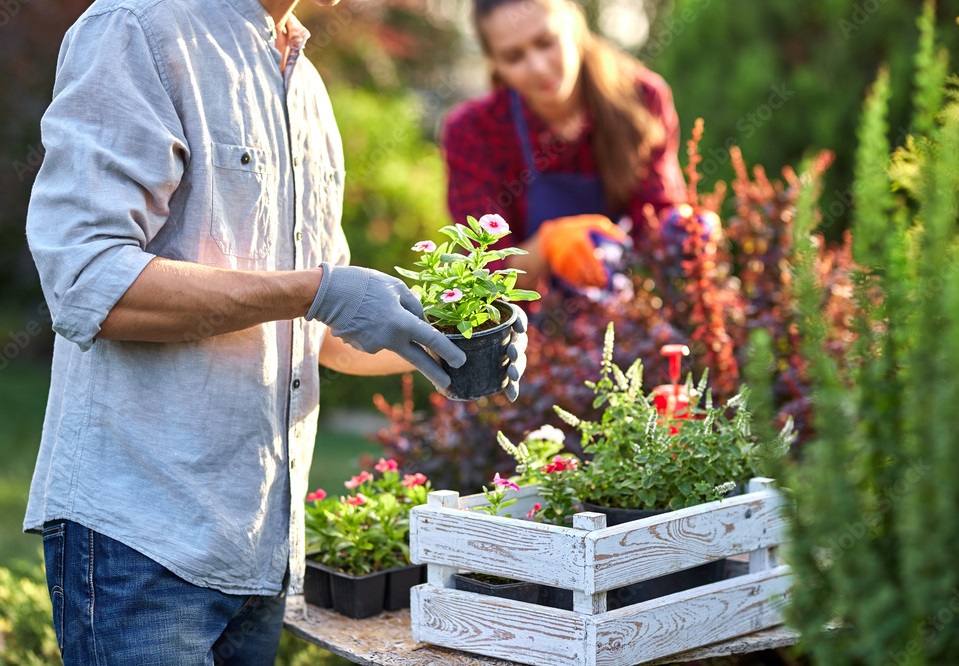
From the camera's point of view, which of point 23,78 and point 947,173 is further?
point 23,78

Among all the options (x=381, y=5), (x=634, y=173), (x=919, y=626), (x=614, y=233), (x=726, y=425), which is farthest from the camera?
(x=381, y=5)

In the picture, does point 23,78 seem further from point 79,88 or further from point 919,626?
point 919,626

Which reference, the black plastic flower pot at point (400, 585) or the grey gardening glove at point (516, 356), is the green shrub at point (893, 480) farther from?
the black plastic flower pot at point (400, 585)

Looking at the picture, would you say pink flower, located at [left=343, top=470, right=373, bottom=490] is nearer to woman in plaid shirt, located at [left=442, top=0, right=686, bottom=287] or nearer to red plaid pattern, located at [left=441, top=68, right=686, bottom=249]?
woman in plaid shirt, located at [left=442, top=0, right=686, bottom=287]

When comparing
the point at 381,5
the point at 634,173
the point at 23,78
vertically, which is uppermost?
the point at 381,5

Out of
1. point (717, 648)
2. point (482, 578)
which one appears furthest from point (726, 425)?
point (482, 578)

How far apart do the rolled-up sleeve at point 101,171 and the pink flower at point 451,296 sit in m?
0.50

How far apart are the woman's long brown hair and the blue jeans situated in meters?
2.27

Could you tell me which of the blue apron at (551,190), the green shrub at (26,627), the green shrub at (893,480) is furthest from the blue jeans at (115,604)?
the blue apron at (551,190)

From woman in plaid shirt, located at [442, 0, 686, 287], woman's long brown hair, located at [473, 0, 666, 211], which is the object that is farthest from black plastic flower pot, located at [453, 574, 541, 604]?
woman's long brown hair, located at [473, 0, 666, 211]

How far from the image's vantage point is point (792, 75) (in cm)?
525

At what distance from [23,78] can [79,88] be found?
6.84 meters

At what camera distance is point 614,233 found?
3371 mm

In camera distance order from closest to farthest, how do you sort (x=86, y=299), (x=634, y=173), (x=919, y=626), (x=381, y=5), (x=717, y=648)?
(x=919, y=626) < (x=86, y=299) < (x=717, y=648) < (x=634, y=173) < (x=381, y=5)
